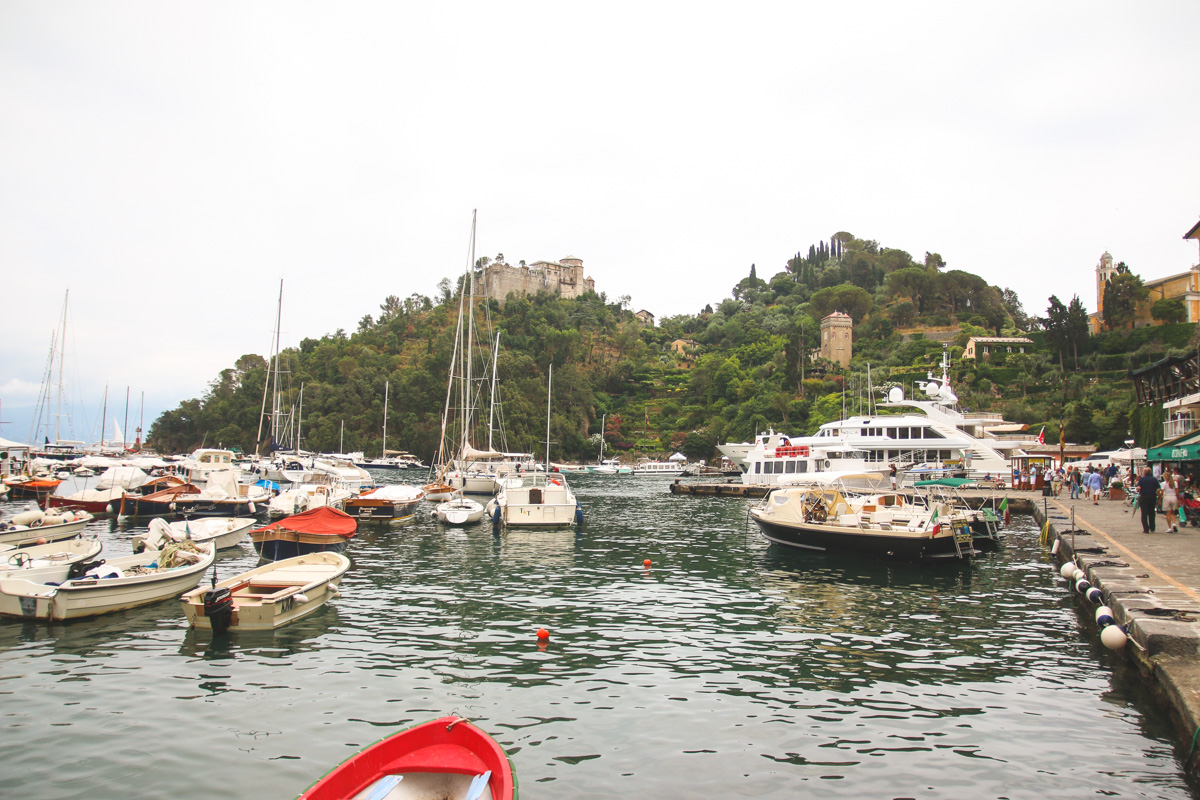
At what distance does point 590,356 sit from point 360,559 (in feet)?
392

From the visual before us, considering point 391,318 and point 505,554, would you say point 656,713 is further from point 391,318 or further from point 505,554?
point 391,318

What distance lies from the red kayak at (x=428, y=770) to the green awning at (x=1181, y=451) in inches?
986

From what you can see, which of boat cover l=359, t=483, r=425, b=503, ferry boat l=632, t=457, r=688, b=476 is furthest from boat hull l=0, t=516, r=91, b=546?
ferry boat l=632, t=457, r=688, b=476

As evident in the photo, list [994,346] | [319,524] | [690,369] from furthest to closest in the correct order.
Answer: [690,369] < [994,346] < [319,524]

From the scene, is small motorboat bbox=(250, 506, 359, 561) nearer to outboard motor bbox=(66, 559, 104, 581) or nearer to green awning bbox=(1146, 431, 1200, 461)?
outboard motor bbox=(66, 559, 104, 581)

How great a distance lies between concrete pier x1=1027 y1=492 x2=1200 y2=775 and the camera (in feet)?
29.2

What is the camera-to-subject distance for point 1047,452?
57.6 meters

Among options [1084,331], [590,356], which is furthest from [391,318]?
[1084,331]

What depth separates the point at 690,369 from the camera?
14462 centimetres

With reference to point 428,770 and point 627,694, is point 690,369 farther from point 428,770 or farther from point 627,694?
point 428,770

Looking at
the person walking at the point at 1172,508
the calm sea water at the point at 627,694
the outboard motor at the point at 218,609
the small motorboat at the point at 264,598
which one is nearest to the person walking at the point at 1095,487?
the person walking at the point at 1172,508

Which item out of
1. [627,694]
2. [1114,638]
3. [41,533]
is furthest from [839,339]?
[627,694]

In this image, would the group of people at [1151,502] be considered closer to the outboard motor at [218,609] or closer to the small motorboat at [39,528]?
the outboard motor at [218,609]

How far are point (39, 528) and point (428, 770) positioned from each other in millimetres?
23901
